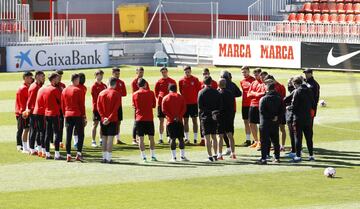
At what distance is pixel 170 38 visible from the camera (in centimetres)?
4844

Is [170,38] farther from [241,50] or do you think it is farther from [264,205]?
[264,205]

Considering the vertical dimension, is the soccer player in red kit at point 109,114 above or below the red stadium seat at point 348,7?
below

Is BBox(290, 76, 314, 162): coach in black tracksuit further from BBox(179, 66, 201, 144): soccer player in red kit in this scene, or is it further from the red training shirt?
BBox(179, 66, 201, 144): soccer player in red kit

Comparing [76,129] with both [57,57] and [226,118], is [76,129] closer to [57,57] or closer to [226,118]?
[226,118]

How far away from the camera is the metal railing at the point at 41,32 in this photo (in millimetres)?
42594

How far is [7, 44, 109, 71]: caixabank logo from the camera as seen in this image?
41.8 m

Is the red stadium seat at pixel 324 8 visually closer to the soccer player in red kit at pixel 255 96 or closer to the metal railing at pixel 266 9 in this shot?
the metal railing at pixel 266 9

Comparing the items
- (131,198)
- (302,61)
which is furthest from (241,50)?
(131,198)

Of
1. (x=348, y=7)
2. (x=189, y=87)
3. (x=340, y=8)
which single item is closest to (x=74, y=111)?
(x=189, y=87)

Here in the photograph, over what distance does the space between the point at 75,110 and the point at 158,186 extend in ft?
11.2

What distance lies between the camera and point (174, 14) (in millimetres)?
53031

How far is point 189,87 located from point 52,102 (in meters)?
3.96

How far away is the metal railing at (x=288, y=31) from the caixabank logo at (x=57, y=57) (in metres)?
6.04

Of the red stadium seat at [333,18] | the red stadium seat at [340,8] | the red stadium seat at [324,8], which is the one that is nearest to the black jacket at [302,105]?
the red stadium seat at [333,18]
